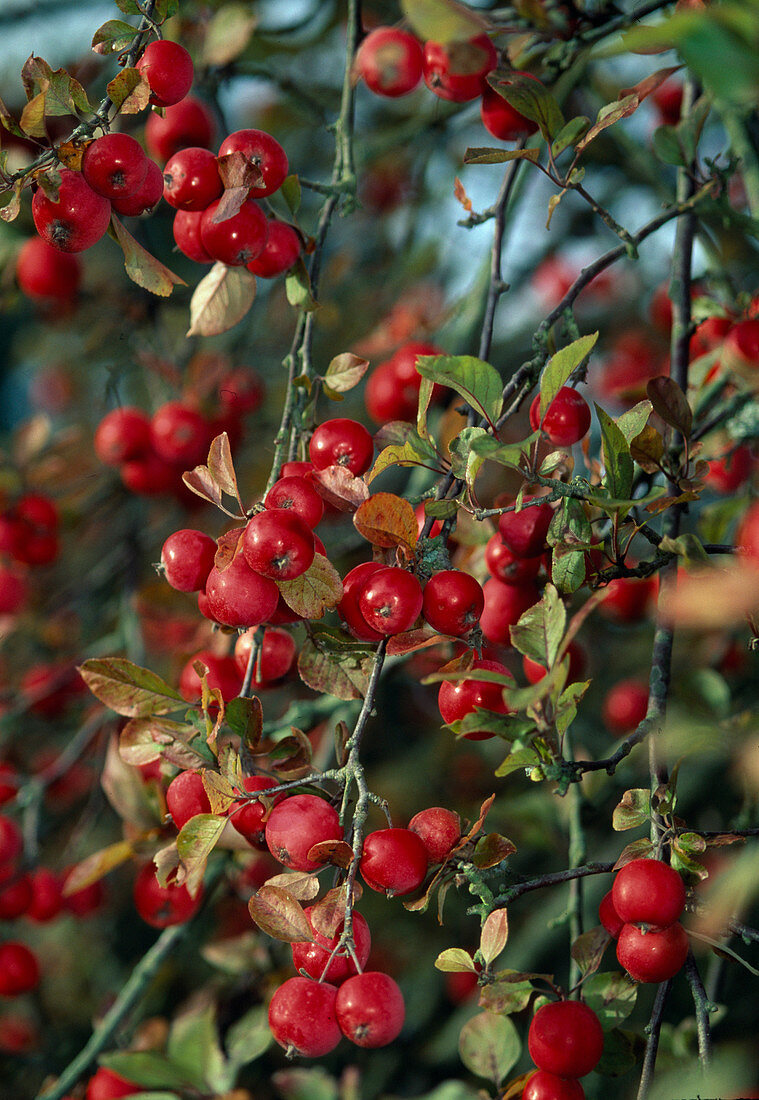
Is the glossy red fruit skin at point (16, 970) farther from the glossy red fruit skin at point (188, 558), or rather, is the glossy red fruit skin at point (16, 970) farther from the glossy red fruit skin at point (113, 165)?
the glossy red fruit skin at point (113, 165)

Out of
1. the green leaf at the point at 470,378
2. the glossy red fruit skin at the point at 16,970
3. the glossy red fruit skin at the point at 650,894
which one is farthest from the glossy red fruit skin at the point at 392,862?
the glossy red fruit skin at the point at 16,970

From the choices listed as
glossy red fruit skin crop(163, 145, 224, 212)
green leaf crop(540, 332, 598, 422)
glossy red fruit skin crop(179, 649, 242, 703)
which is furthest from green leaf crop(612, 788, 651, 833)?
glossy red fruit skin crop(163, 145, 224, 212)

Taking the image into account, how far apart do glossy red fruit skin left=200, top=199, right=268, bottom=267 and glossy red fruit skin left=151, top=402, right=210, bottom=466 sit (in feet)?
2.75

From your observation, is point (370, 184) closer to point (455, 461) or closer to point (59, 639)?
point (59, 639)

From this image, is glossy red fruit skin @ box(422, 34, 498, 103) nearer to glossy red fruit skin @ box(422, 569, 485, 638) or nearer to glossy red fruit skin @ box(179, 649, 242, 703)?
glossy red fruit skin @ box(422, 569, 485, 638)

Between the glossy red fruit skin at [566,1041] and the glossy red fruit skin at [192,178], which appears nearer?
the glossy red fruit skin at [566,1041]

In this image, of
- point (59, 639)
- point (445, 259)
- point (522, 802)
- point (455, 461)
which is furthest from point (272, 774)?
point (445, 259)

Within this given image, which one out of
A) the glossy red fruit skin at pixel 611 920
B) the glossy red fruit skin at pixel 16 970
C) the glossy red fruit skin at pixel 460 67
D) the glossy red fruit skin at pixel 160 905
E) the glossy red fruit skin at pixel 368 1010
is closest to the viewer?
the glossy red fruit skin at pixel 368 1010

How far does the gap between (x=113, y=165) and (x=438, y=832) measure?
28.0 inches

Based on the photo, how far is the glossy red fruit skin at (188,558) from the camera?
0.86 metres

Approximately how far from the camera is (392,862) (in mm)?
743

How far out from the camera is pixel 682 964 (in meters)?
0.76

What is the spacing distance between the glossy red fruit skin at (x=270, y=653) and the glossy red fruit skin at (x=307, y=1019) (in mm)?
328

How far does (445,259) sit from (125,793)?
5.90ft
